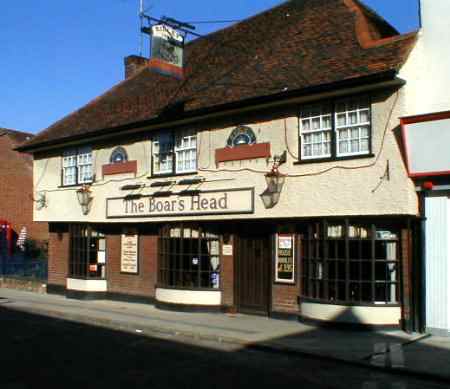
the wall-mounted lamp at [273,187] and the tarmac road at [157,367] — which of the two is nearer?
the tarmac road at [157,367]

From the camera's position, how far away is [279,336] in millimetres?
12289

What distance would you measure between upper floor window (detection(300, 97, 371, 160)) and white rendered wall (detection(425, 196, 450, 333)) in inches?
71.4

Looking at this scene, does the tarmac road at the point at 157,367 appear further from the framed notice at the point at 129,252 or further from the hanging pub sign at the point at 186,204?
the framed notice at the point at 129,252

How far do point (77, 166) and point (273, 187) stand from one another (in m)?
8.37

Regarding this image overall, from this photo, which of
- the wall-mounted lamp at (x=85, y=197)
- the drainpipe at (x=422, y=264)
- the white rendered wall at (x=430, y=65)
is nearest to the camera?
the drainpipe at (x=422, y=264)

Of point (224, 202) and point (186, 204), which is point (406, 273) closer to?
point (224, 202)

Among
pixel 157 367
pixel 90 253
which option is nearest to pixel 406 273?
pixel 157 367

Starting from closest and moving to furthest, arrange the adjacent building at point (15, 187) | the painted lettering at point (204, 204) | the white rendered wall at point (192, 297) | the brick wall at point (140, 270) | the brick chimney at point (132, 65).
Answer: the painted lettering at point (204, 204) < the white rendered wall at point (192, 297) < the brick wall at point (140, 270) < the brick chimney at point (132, 65) < the adjacent building at point (15, 187)

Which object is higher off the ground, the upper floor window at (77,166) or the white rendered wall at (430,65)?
the white rendered wall at (430,65)

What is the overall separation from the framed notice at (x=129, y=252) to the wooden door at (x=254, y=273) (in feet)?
12.6

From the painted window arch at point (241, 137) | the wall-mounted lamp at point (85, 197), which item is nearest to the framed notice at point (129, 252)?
the wall-mounted lamp at point (85, 197)

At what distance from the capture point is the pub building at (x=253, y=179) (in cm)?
1277

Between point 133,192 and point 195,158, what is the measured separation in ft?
8.14

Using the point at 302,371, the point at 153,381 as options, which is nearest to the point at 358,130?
the point at 302,371
